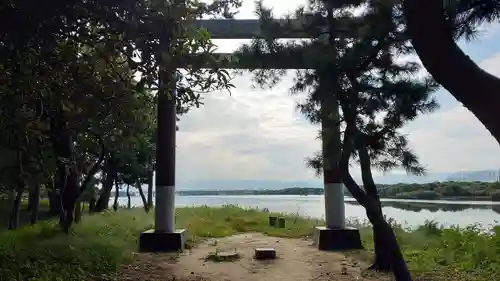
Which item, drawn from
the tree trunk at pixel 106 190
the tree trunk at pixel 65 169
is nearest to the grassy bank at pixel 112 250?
the tree trunk at pixel 65 169

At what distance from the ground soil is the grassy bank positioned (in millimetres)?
430

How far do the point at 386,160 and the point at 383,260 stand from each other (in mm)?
1583

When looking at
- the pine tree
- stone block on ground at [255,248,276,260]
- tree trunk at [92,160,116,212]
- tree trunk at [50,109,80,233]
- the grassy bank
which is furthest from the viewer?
tree trunk at [92,160,116,212]

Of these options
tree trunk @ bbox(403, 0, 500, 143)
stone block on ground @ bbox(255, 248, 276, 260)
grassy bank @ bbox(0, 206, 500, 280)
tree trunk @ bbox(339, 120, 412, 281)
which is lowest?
stone block on ground @ bbox(255, 248, 276, 260)

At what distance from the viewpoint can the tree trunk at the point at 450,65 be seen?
→ 211 centimetres

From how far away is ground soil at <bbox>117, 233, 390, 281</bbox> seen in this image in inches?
214

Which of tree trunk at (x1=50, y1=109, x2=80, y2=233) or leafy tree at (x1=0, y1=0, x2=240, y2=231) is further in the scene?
tree trunk at (x1=50, y1=109, x2=80, y2=233)

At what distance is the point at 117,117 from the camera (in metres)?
5.00

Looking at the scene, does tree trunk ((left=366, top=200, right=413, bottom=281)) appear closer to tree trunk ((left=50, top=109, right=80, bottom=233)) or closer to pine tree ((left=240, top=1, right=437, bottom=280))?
pine tree ((left=240, top=1, right=437, bottom=280))

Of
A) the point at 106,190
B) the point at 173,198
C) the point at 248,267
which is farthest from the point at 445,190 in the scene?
the point at 106,190

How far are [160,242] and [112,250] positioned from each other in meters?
1.40

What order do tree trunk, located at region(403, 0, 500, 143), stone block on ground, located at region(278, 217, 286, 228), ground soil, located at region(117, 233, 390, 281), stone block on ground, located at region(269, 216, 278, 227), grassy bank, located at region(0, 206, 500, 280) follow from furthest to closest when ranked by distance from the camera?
stone block on ground, located at region(269, 216, 278, 227), stone block on ground, located at region(278, 217, 286, 228), ground soil, located at region(117, 233, 390, 281), grassy bank, located at region(0, 206, 500, 280), tree trunk, located at region(403, 0, 500, 143)

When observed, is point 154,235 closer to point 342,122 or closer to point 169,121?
point 169,121

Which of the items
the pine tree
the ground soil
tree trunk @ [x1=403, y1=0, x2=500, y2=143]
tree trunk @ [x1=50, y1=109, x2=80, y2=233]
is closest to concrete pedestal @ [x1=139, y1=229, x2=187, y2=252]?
the ground soil
